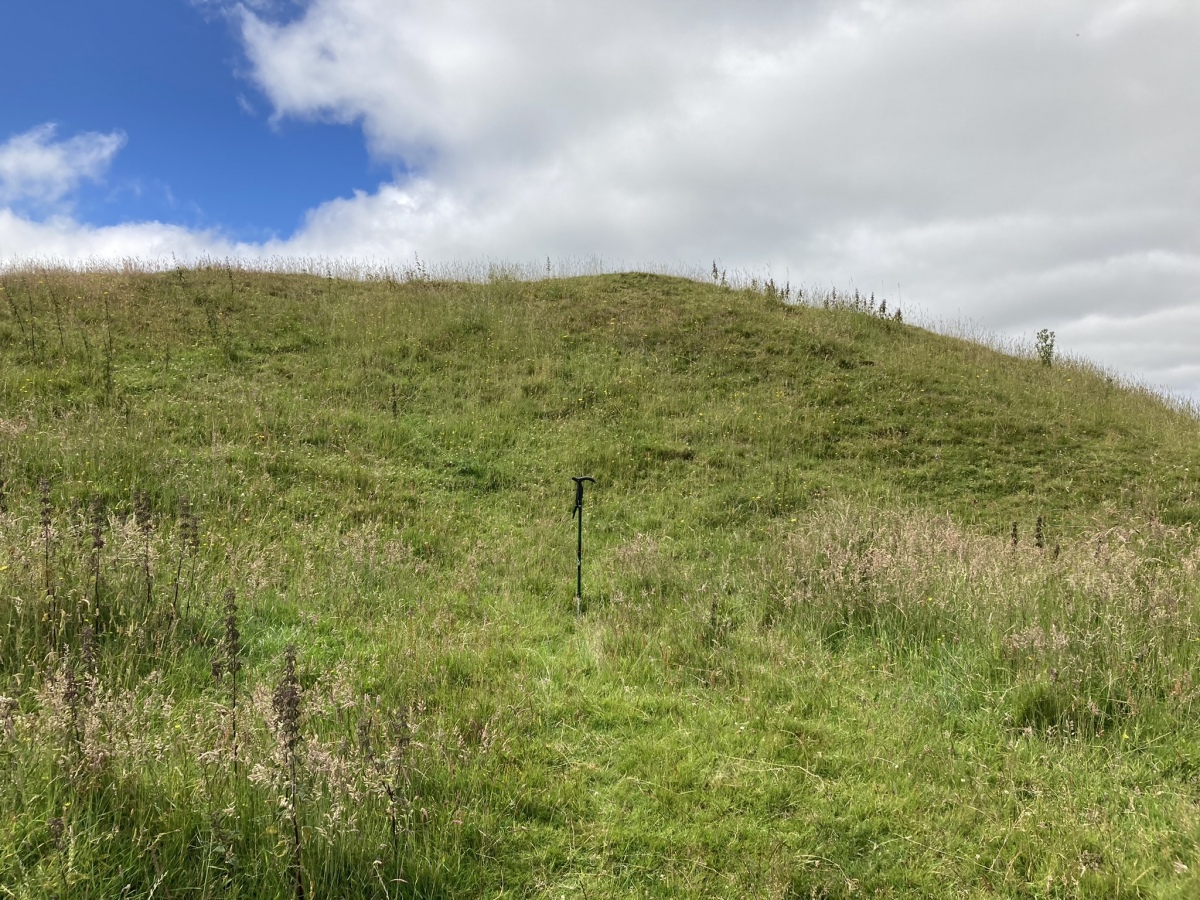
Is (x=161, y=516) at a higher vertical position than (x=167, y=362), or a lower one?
lower

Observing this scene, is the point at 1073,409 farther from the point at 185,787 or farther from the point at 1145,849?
the point at 185,787

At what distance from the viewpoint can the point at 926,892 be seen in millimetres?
2959

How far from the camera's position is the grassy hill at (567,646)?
9.67 ft

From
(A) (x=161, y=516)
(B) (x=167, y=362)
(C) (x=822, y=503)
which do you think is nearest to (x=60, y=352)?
(B) (x=167, y=362)

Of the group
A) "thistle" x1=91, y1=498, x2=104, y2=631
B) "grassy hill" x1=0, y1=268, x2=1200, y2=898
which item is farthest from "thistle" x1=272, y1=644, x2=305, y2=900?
"thistle" x1=91, y1=498, x2=104, y2=631

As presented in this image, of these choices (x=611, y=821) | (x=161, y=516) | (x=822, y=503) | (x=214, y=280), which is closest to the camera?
(x=611, y=821)

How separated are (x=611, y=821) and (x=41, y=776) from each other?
101 inches

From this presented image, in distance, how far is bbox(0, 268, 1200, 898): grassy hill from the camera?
295cm

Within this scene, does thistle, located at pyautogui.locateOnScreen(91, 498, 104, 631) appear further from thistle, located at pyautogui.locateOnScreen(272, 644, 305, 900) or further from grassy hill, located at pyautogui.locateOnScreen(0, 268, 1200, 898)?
thistle, located at pyautogui.locateOnScreen(272, 644, 305, 900)

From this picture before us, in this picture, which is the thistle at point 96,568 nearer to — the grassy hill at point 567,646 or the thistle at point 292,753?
the grassy hill at point 567,646

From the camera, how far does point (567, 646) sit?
220 inches

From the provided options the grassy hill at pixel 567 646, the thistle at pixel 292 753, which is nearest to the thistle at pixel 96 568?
the grassy hill at pixel 567 646

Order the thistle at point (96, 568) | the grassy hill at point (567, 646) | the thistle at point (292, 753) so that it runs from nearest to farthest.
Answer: the thistle at point (292, 753), the grassy hill at point (567, 646), the thistle at point (96, 568)

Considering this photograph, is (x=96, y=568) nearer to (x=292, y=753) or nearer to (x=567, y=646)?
(x=292, y=753)
